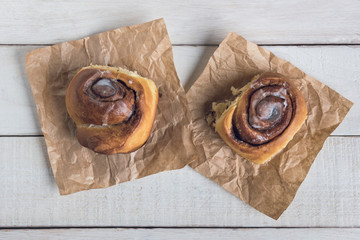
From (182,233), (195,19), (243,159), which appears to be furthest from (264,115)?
(182,233)

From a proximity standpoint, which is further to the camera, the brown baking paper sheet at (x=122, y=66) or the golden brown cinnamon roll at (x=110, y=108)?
the brown baking paper sheet at (x=122, y=66)

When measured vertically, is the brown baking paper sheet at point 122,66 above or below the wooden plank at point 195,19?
below

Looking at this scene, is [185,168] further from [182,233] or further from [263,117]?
[263,117]

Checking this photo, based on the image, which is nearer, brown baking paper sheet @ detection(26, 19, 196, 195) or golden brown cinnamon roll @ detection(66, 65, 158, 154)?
golden brown cinnamon roll @ detection(66, 65, 158, 154)

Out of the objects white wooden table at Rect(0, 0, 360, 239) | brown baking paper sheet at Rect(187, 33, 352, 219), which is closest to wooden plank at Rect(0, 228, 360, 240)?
white wooden table at Rect(0, 0, 360, 239)

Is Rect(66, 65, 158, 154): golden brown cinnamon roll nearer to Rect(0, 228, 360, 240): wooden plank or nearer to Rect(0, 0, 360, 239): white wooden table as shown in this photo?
Rect(0, 0, 360, 239): white wooden table

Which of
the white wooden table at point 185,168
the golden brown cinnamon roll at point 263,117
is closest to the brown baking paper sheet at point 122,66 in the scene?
the white wooden table at point 185,168

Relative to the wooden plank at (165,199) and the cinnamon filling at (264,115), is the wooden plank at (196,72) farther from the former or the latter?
the cinnamon filling at (264,115)

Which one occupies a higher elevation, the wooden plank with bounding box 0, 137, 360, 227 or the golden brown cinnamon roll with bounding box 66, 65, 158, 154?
the golden brown cinnamon roll with bounding box 66, 65, 158, 154
